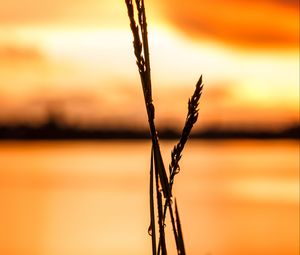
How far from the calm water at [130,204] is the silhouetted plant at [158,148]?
101 ft

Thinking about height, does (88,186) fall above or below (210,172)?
below

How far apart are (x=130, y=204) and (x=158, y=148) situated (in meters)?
56.1

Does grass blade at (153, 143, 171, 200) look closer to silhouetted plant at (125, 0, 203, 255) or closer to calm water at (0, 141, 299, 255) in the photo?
silhouetted plant at (125, 0, 203, 255)

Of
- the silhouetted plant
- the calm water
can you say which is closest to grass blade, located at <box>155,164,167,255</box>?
the silhouetted plant

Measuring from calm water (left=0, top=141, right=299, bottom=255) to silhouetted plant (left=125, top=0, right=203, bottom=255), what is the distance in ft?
101

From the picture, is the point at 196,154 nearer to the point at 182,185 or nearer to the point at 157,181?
the point at 182,185

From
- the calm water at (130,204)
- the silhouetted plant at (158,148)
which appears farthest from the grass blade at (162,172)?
the calm water at (130,204)

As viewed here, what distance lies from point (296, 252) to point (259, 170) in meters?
66.9

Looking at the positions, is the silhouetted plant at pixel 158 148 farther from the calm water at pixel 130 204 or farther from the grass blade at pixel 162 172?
the calm water at pixel 130 204

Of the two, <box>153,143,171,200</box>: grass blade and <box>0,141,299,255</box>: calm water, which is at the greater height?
<box>0,141,299,255</box>: calm water

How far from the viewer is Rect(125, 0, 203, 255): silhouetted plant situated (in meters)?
2.08

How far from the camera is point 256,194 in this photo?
235ft

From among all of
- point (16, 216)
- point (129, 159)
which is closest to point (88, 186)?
point (16, 216)

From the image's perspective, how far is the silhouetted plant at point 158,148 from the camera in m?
2.08
